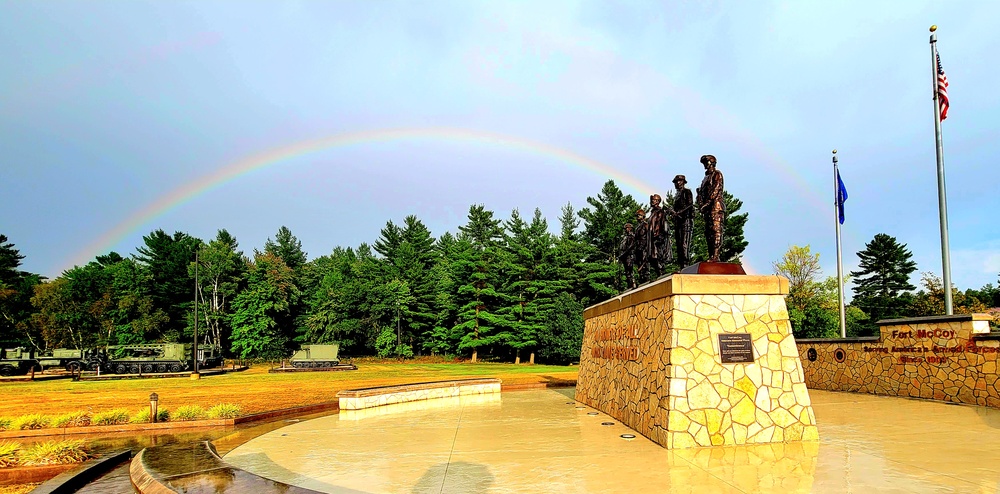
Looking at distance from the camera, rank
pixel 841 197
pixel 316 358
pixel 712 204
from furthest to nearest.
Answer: pixel 316 358 < pixel 841 197 < pixel 712 204

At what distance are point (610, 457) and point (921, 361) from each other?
8.82 meters

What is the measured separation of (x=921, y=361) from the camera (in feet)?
39.7

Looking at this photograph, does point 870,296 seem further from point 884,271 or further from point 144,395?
point 144,395

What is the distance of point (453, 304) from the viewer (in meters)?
49.4

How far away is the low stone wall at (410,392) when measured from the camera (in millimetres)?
13422

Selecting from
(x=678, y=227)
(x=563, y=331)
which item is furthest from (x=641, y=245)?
(x=563, y=331)

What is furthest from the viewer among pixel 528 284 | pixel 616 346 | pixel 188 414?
pixel 528 284

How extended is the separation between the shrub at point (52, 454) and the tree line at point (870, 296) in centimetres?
1771

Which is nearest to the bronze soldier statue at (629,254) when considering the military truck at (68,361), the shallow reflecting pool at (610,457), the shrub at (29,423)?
the shallow reflecting pool at (610,457)

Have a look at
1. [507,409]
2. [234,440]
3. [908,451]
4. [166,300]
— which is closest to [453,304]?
[166,300]

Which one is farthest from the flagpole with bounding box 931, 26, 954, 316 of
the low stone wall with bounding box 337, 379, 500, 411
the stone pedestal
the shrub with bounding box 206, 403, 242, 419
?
the shrub with bounding box 206, 403, 242, 419

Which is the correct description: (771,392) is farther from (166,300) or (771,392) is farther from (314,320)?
(166,300)

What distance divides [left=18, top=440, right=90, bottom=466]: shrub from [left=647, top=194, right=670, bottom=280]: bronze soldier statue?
374 inches

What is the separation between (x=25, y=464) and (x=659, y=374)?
8.39 metres
